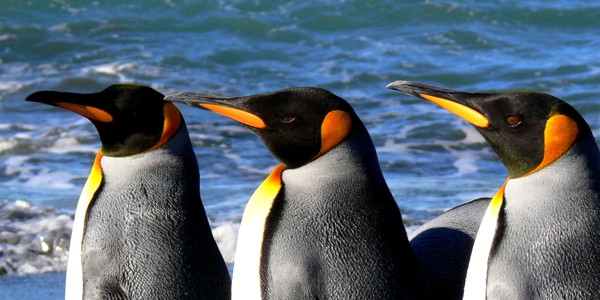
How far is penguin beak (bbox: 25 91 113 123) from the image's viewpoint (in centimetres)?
365

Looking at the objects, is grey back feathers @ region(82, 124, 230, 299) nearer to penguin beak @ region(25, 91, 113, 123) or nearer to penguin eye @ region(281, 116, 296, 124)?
penguin beak @ region(25, 91, 113, 123)

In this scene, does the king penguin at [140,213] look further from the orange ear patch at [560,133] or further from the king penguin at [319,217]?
the orange ear patch at [560,133]

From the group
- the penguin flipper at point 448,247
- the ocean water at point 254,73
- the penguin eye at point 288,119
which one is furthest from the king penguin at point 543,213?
the ocean water at point 254,73

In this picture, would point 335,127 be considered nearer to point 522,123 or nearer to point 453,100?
point 453,100

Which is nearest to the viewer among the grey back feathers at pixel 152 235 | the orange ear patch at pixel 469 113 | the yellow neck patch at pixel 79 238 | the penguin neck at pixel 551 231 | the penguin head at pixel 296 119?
the penguin neck at pixel 551 231

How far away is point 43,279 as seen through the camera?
5.73m

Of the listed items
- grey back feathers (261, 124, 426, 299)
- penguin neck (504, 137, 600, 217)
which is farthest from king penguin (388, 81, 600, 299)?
grey back feathers (261, 124, 426, 299)

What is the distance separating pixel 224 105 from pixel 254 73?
918cm

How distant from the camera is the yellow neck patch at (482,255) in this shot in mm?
3076

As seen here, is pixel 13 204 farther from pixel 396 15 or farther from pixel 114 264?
pixel 396 15

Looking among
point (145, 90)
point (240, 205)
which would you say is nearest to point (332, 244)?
point (145, 90)

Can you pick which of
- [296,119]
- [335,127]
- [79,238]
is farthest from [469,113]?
[79,238]

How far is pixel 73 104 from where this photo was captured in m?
3.67

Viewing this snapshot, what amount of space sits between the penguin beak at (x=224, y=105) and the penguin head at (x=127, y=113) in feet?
0.61
